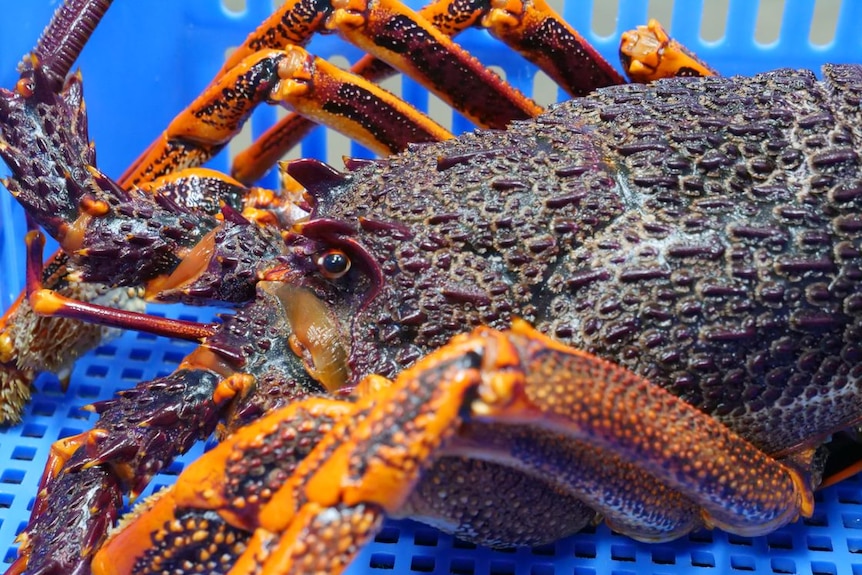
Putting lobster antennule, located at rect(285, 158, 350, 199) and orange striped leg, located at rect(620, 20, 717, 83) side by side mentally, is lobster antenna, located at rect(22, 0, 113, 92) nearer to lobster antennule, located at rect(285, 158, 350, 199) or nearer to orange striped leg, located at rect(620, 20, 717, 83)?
lobster antennule, located at rect(285, 158, 350, 199)

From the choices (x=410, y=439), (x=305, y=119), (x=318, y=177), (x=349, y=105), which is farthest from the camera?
(x=305, y=119)

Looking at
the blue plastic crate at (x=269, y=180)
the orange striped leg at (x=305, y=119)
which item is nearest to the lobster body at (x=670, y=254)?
the blue plastic crate at (x=269, y=180)

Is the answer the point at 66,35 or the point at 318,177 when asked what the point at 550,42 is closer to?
the point at 318,177

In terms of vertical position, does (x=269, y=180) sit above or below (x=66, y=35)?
below

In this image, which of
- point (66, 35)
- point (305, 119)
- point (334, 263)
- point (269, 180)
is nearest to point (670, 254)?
point (334, 263)

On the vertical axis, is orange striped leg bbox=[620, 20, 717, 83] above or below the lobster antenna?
above

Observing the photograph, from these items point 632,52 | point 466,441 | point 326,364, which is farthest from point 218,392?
point 632,52

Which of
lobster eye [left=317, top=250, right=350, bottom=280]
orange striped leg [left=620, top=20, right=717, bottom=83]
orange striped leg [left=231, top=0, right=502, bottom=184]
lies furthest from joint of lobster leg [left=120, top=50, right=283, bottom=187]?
orange striped leg [left=620, top=20, right=717, bottom=83]

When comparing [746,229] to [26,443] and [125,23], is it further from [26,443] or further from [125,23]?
[125,23]
